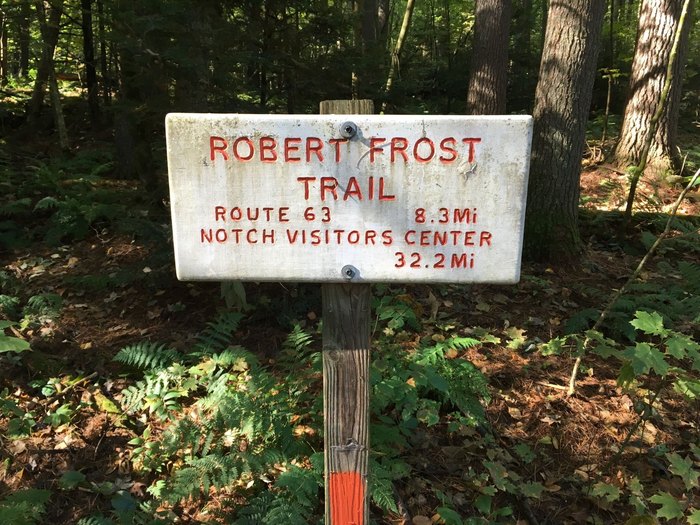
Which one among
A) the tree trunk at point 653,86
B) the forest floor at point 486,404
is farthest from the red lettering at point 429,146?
the tree trunk at point 653,86

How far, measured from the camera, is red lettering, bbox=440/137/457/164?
1430 millimetres

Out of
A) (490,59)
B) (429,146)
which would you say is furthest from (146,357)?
(490,59)

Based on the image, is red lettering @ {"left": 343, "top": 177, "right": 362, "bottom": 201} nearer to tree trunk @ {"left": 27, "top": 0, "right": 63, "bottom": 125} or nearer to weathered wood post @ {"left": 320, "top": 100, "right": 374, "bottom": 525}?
weathered wood post @ {"left": 320, "top": 100, "right": 374, "bottom": 525}

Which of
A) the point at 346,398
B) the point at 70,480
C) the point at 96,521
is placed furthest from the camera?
the point at 70,480

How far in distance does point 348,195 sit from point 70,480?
8.41ft

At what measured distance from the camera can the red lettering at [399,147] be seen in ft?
4.70

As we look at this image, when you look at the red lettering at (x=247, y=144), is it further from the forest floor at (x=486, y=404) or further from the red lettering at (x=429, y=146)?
the forest floor at (x=486, y=404)

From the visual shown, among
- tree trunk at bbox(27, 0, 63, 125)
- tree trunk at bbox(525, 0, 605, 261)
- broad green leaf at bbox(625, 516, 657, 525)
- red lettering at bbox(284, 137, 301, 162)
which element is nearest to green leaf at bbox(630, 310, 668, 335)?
broad green leaf at bbox(625, 516, 657, 525)

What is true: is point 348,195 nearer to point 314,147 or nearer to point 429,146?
point 314,147

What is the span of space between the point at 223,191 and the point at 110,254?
5.36 metres

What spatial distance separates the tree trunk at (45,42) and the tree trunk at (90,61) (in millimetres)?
A: 457

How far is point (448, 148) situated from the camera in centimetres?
144

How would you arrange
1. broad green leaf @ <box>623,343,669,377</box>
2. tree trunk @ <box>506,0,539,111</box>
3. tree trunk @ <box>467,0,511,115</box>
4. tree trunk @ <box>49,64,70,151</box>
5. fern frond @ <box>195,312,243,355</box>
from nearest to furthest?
broad green leaf @ <box>623,343,669,377</box> < fern frond @ <box>195,312,243,355</box> < tree trunk @ <box>467,0,511,115</box> < tree trunk @ <box>49,64,70,151</box> < tree trunk @ <box>506,0,539,111</box>

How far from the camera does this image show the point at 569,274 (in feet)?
17.6
